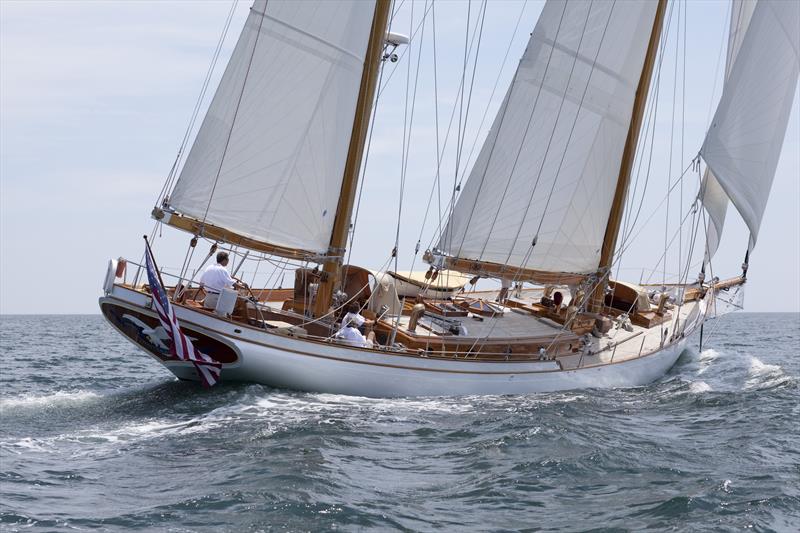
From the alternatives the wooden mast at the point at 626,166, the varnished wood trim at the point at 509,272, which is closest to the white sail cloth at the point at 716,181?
the wooden mast at the point at 626,166

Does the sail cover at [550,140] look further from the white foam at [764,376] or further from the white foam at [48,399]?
the white foam at [48,399]

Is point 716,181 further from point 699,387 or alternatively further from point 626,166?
point 699,387

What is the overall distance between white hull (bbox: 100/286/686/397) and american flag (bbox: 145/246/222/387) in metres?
0.20

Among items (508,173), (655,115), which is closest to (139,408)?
(508,173)

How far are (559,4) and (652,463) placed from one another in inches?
499

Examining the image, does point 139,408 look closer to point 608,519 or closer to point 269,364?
point 269,364

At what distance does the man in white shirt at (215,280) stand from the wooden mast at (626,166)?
9736 millimetres

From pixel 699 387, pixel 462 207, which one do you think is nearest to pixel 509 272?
pixel 462 207

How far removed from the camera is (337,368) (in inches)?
672

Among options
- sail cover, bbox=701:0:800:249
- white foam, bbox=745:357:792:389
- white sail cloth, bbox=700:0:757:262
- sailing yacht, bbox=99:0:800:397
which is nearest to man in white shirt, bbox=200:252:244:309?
sailing yacht, bbox=99:0:800:397

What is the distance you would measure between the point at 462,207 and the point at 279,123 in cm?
554

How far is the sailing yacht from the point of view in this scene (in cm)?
1748

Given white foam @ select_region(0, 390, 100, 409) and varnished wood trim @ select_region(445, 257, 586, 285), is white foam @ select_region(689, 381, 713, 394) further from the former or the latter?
white foam @ select_region(0, 390, 100, 409)

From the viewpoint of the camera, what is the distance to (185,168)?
18078mm
